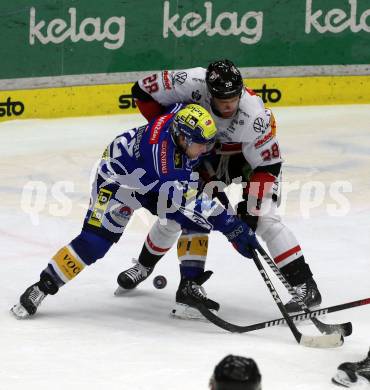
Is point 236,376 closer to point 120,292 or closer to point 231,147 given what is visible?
point 231,147

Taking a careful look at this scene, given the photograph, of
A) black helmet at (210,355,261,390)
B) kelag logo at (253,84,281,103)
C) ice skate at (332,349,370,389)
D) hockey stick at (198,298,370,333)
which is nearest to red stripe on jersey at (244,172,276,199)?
hockey stick at (198,298,370,333)

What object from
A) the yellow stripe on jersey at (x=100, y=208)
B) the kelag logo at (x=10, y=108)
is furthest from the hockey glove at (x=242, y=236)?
the kelag logo at (x=10, y=108)

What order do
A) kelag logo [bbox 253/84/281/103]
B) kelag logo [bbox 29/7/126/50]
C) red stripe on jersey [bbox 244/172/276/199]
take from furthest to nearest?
kelag logo [bbox 253/84/281/103] → kelag logo [bbox 29/7/126/50] → red stripe on jersey [bbox 244/172/276/199]

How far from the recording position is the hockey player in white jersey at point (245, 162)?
5.38m

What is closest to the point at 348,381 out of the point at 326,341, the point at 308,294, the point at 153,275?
the point at 326,341

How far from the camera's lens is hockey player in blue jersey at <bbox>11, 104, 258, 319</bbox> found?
16.6ft

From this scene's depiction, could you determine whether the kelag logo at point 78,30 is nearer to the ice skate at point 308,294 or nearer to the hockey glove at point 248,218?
the hockey glove at point 248,218

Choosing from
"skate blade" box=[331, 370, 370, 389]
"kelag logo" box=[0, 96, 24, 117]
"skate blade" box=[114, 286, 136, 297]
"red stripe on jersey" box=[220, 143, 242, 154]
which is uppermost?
"red stripe on jersey" box=[220, 143, 242, 154]

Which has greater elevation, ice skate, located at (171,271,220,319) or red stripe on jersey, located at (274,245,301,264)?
red stripe on jersey, located at (274,245,301,264)

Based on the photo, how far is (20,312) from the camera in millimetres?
5273

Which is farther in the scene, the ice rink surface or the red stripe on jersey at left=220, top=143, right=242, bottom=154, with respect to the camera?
the red stripe on jersey at left=220, top=143, right=242, bottom=154

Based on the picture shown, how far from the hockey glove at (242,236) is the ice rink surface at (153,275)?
0.40 m

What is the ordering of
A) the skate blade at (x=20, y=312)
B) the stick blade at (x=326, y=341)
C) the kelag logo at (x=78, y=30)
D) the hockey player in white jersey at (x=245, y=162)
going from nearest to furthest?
the stick blade at (x=326, y=341), the skate blade at (x=20, y=312), the hockey player in white jersey at (x=245, y=162), the kelag logo at (x=78, y=30)

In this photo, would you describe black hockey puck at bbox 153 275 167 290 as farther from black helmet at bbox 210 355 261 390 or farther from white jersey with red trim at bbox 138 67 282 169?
black helmet at bbox 210 355 261 390
